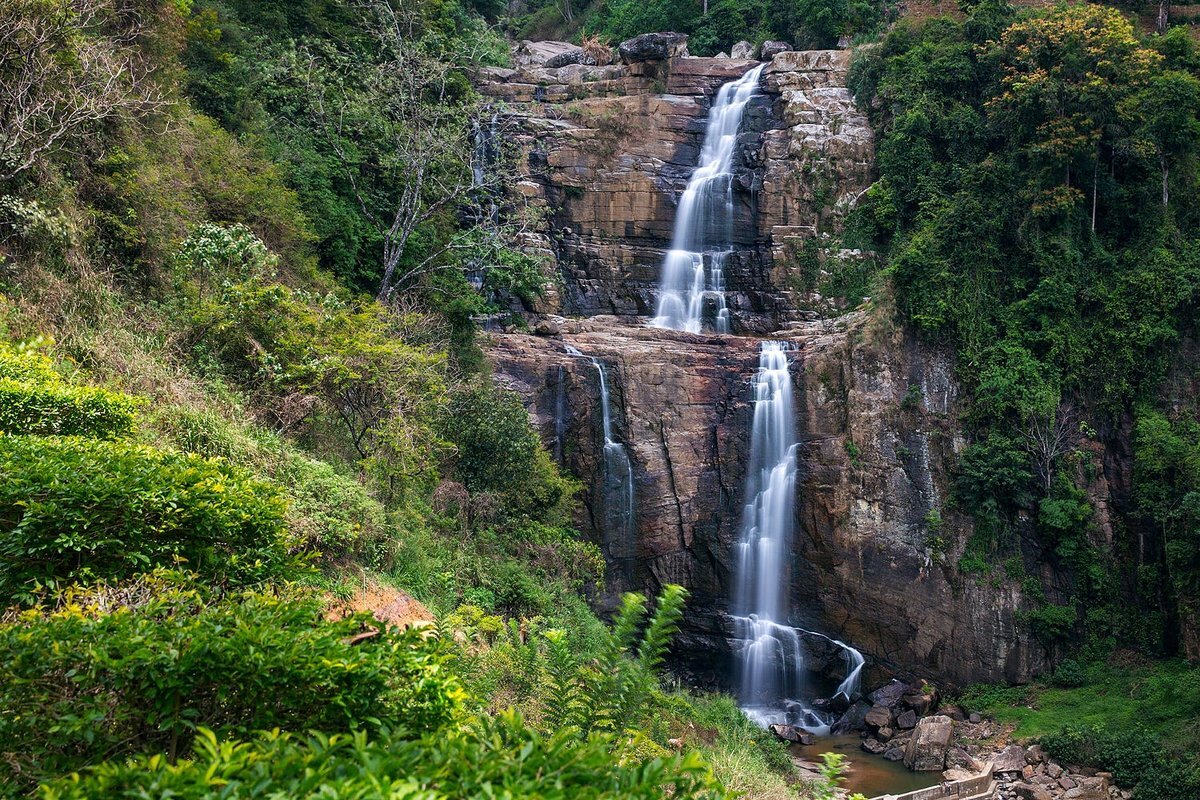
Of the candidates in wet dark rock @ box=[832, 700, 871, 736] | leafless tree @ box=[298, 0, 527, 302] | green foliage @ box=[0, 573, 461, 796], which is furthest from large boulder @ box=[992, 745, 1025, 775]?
green foliage @ box=[0, 573, 461, 796]

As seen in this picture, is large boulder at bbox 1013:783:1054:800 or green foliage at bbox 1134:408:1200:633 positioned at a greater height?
green foliage at bbox 1134:408:1200:633

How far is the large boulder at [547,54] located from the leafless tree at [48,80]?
2151 cm

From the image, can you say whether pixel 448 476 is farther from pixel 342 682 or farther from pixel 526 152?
pixel 526 152

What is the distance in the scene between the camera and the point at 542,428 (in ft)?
65.4

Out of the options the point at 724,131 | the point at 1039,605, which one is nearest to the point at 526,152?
the point at 724,131

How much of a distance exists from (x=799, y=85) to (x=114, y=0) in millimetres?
20629

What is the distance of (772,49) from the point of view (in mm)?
29016

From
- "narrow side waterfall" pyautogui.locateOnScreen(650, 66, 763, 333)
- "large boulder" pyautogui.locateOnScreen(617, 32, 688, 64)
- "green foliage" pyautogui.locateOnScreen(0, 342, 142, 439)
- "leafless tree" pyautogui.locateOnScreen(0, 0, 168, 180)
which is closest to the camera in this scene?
"green foliage" pyautogui.locateOnScreen(0, 342, 142, 439)

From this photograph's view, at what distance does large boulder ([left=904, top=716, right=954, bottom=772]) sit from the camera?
15.4m

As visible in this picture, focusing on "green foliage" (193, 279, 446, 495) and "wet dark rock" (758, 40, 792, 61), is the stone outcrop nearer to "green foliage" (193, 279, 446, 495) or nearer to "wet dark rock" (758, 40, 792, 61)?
"wet dark rock" (758, 40, 792, 61)

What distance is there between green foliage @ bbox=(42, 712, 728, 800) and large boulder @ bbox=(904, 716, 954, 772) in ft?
48.9

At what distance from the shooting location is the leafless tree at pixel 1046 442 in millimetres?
18781

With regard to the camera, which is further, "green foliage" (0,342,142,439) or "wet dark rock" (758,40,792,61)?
"wet dark rock" (758,40,792,61)

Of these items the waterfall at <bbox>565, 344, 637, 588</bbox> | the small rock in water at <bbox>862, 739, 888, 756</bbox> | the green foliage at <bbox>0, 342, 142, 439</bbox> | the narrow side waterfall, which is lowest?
the small rock in water at <bbox>862, 739, 888, 756</bbox>
